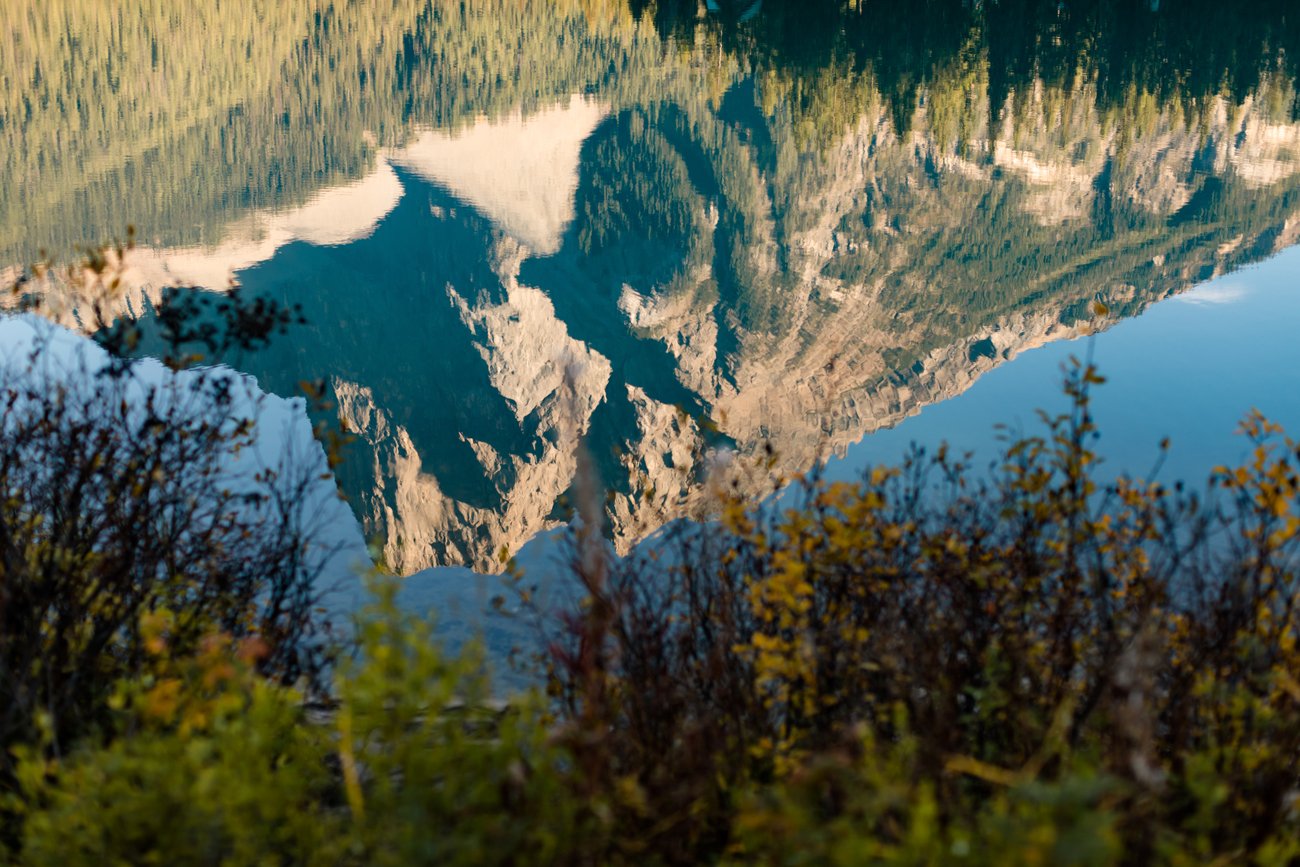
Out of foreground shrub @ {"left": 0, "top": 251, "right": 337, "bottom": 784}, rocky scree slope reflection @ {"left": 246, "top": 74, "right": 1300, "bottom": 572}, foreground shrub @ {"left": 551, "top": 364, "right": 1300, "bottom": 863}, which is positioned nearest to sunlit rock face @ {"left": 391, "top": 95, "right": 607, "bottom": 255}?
rocky scree slope reflection @ {"left": 246, "top": 74, "right": 1300, "bottom": 572}

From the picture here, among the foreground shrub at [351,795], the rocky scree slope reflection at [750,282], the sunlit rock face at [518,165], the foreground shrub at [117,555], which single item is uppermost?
the sunlit rock face at [518,165]

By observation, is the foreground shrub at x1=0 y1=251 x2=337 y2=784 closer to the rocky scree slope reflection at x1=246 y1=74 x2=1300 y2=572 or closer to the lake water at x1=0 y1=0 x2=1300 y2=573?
the lake water at x1=0 y1=0 x2=1300 y2=573

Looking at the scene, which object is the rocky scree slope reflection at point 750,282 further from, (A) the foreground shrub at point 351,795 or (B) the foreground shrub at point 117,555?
(A) the foreground shrub at point 351,795

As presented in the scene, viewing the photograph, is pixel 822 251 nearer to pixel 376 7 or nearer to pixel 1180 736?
pixel 1180 736

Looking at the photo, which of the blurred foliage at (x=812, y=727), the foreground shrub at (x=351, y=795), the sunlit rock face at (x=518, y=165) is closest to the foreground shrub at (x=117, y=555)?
the blurred foliage at (x=812, y=727)

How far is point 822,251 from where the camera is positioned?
138ft

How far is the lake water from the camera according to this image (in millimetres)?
19922

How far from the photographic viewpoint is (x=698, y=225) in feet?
185

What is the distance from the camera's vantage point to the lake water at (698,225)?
19.9 metres

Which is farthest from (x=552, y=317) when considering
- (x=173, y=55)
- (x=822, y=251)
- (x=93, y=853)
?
(x=173, y=55)

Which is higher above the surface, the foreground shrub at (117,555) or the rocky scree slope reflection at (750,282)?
the rocky scree slope reflection at (750,282)

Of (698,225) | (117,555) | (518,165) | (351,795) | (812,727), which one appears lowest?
(351,795)

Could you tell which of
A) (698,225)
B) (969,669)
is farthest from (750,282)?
(969,669)

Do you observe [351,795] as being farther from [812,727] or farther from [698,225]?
[698,225]
